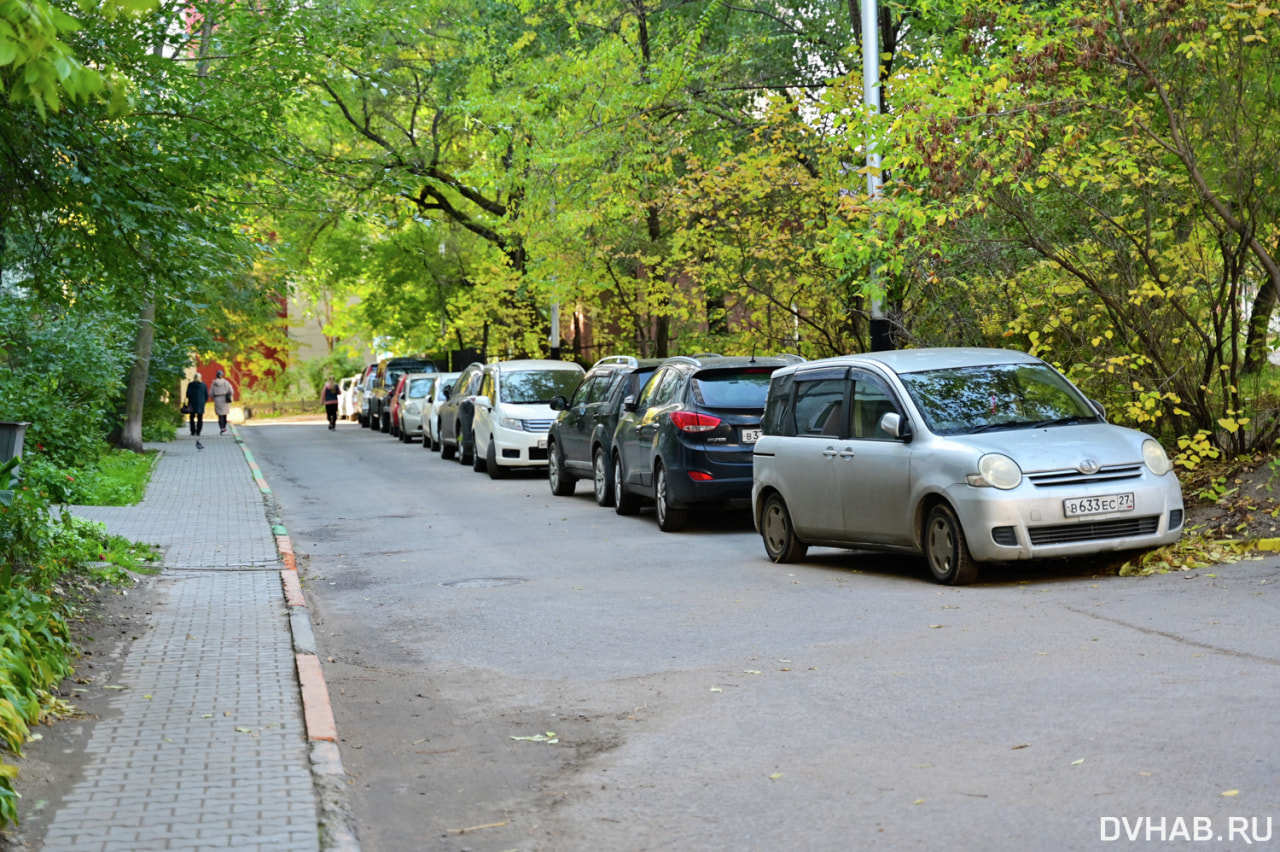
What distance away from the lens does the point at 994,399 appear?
11359 mm

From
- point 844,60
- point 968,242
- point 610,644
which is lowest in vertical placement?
point 610,644

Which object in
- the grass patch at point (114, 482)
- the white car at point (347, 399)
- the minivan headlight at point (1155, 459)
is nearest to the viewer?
the minivan headlight at point (1155, 459)

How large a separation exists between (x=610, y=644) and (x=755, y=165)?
40.3 ft

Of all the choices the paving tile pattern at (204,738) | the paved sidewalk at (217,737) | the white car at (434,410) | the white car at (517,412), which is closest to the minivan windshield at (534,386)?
the white car at (517,412)

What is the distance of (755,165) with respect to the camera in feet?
66.1

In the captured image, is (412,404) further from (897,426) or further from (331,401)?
(897,426)

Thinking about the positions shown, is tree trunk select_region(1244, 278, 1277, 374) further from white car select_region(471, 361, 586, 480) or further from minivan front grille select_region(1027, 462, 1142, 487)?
white car select_region(471, 361, 586, 480)

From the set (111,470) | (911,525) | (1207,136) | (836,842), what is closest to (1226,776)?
(836,842)

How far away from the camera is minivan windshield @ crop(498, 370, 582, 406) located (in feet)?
81.6

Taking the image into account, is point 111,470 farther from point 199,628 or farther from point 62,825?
point 62,825

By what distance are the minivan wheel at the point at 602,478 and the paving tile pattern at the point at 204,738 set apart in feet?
21.4

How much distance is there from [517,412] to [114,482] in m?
6.50

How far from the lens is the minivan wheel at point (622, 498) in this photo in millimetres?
17775

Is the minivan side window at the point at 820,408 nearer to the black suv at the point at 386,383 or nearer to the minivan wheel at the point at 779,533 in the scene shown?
the minivan wheel at the point at 779,533
